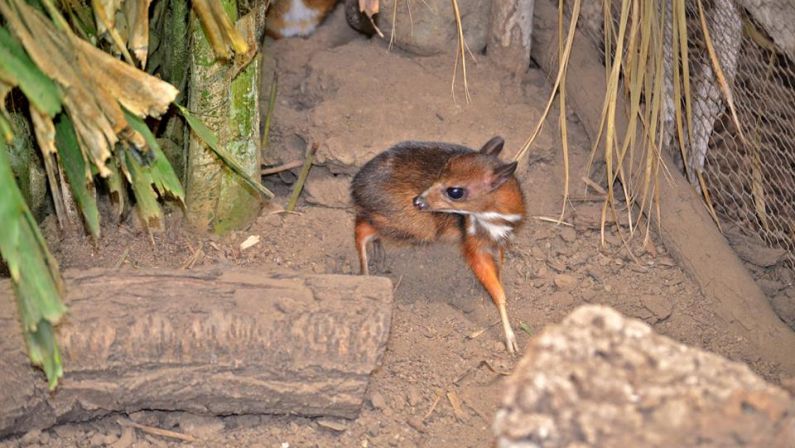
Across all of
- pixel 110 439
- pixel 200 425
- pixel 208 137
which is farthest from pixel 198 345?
pixel 208 137

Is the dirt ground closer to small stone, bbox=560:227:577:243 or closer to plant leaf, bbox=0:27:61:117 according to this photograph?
small stone, bbox=560:227:577:243

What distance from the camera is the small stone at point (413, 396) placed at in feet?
13.3

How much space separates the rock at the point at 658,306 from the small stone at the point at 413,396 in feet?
3.87

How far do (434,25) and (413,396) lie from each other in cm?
189

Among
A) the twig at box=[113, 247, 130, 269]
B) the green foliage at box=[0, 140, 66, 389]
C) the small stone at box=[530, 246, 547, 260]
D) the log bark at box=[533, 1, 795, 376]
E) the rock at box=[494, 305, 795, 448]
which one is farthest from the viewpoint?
the small stone at box=[530, 246, 547, 260]

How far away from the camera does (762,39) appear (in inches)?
184

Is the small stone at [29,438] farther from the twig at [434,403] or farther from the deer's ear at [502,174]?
the deer's ear at [502,174]

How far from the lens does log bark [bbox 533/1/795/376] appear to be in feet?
15.0

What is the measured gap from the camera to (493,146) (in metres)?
4.49

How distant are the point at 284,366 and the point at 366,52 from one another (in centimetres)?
199

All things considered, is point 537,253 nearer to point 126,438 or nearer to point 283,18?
point 283,18

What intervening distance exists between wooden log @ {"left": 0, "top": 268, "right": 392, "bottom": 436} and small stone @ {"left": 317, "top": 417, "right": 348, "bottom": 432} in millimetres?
112

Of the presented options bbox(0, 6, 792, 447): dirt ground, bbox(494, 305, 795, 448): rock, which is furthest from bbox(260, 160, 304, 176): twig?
bbox(494, 305, 795, 448): rock

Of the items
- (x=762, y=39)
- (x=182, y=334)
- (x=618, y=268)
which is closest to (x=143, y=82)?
(x=182, y=334)
